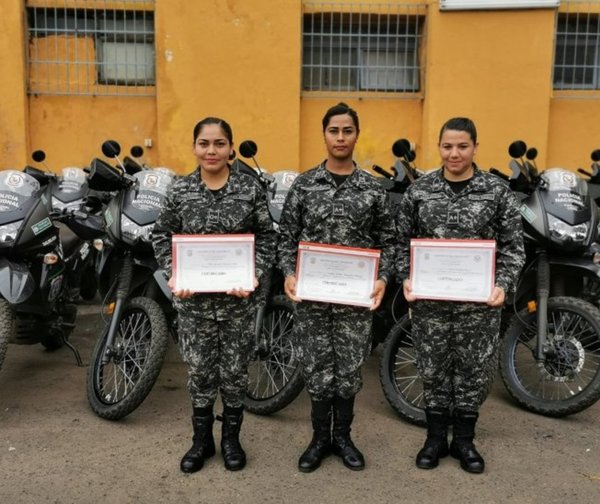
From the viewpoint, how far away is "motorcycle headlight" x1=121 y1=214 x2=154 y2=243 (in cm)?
368

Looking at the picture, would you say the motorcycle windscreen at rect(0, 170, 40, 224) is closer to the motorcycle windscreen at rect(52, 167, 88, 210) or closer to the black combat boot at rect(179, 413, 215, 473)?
the motorcycle windscreen at rect(52, 167, 88, 210)

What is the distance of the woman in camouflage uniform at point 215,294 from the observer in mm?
2891

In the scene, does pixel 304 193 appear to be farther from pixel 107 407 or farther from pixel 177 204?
pixel 107 407

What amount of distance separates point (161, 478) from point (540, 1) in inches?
249

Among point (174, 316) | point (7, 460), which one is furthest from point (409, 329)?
point (7, 460)

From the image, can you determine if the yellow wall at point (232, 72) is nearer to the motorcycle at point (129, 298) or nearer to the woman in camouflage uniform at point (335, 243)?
the motorcycle at point (129, 298)

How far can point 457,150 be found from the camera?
2.85 m

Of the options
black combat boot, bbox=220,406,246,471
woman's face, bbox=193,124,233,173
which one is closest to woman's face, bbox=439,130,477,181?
woman's face, bbox=193,124,233,173

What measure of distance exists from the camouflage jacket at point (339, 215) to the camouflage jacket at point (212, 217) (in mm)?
147

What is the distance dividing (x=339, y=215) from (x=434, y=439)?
1.21 m

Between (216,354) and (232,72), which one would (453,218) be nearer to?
(216,354)

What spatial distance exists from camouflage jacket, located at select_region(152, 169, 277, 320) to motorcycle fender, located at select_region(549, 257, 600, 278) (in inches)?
74.6

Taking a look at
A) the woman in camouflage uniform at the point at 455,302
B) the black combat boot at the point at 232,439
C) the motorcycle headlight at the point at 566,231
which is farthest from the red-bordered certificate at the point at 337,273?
the motorcycle headlight at the point at 566,231

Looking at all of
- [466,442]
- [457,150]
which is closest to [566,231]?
[457,150]
